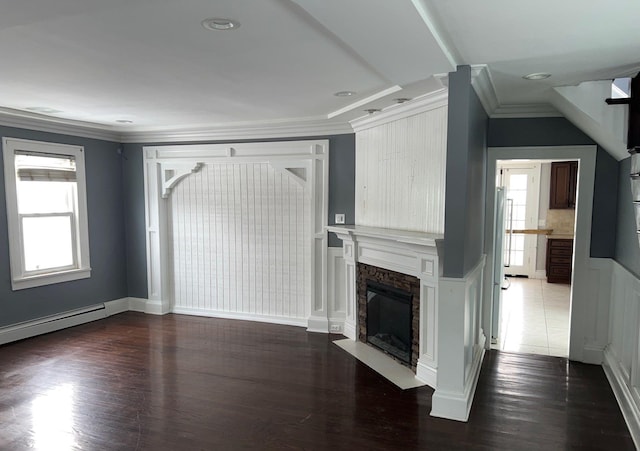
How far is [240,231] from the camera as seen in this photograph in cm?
531

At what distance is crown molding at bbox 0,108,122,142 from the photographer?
4.33m

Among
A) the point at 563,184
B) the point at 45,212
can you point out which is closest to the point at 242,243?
the point at 45,212

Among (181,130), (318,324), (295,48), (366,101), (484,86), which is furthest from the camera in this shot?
(181,130)

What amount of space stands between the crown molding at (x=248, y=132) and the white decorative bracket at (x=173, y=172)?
317 millimetres

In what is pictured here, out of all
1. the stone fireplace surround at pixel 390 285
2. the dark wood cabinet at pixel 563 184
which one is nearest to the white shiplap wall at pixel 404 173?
the stone fireplace surround at pixel 390 285

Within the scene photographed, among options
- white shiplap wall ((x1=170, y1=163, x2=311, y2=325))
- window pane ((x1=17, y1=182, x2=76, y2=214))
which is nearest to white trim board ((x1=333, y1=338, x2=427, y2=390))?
white shiplap wall ((x1=170, y1=163, x2=311, y2=325))

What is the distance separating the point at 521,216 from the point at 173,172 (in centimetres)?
653

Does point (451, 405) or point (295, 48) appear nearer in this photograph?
point (295, 48)

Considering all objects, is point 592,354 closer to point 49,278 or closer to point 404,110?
point 404,110

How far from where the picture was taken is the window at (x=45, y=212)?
450 cm

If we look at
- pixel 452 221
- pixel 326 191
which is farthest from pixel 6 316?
pixel 452 221

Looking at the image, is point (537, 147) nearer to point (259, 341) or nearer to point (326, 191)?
point (326, 191)

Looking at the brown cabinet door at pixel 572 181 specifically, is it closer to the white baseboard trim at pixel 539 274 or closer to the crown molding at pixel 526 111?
the white baseboard trim at pixel 539 274

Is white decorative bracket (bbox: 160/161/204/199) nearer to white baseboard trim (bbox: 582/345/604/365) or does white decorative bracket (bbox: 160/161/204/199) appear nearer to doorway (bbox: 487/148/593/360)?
doorway (bbox: 487/148/593/360)
